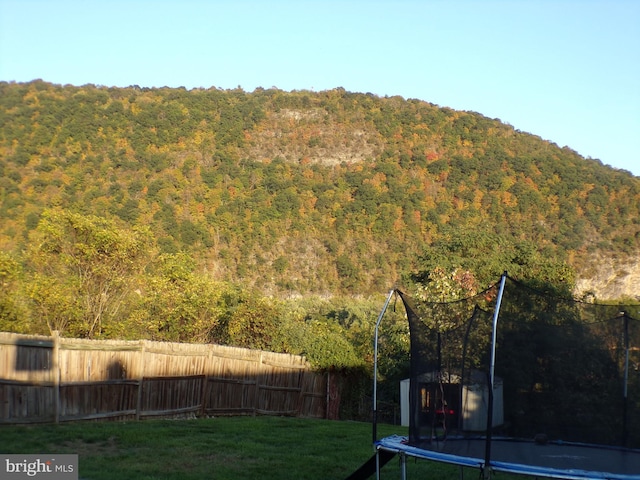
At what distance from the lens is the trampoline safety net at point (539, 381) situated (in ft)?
24.7

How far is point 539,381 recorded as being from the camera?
25.2 ft

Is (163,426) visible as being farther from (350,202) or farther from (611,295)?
(350,202)

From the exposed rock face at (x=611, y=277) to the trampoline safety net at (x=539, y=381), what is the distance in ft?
128

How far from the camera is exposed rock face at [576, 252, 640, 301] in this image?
45000 mm

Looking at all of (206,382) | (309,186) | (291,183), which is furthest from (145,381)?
(309,186)

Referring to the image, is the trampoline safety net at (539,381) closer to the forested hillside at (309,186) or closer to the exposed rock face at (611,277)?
the forested hillside at (309,186)

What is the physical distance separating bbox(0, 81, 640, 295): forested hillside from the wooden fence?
982 inches

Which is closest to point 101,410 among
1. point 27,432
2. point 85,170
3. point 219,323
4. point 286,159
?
point 27,432

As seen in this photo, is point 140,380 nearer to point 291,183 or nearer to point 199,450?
point 199,450

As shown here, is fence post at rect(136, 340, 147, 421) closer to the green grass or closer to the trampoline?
the green grass

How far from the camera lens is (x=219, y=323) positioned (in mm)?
23609

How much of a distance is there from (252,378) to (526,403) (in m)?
10.4

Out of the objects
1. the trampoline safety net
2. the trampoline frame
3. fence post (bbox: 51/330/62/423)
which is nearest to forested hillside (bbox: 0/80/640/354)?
fence post (bbox: 51/330/62/423)

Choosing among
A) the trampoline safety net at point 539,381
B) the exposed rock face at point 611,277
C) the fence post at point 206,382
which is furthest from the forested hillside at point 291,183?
the trampoline safety net at point 539,381
